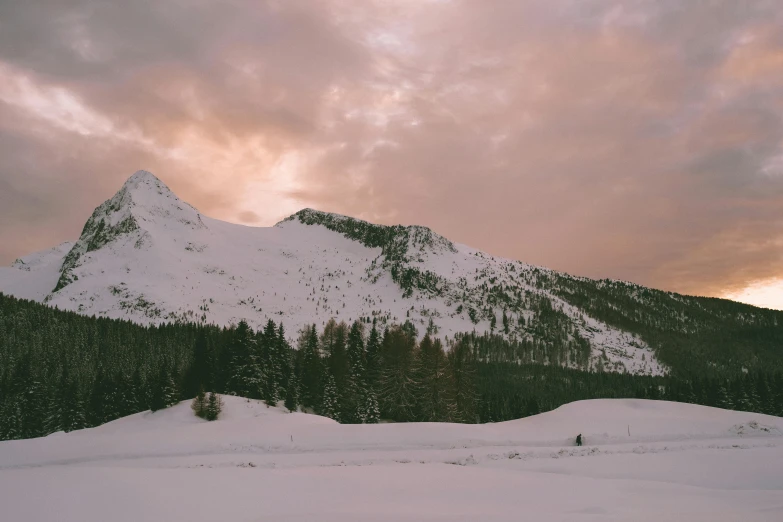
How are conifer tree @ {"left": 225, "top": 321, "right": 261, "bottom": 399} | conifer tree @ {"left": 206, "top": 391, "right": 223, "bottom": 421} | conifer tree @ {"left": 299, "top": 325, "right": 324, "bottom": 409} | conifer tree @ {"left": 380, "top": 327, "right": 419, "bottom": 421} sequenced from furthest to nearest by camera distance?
conifer tree @ {"left": 299, "top": 325, "right": 324, "bottom": 409}
conifer tree @ {"left": 225, "top": 321, "right": 261, "bottom": 399}
conifer tree @ {"left": 380, "top": 327, "right": 419, "bottom": 421}
conifer tree @ {"left": 206, "top": 391, "right": 223, "bottom": 421}

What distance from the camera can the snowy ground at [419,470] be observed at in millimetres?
12945

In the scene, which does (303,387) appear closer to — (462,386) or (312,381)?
(312,381)

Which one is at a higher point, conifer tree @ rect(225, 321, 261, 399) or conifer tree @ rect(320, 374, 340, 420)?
conifer tree @ rect(225, 321, 261, 399)

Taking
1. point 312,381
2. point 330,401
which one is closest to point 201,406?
point 330,401

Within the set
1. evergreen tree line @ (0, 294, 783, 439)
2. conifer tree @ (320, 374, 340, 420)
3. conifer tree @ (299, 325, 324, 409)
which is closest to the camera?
conifer tree @ (320, 374, 340, 420)

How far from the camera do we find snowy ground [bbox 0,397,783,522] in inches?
510

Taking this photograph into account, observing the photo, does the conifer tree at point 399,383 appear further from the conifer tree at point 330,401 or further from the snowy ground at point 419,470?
the snowy ground at point 419,470

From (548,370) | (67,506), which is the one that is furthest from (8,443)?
(548,370)

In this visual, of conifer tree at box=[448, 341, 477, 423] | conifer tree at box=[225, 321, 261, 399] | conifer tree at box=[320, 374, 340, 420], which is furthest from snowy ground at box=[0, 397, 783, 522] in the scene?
conifer tree at box=[448, 341, 477, 423]

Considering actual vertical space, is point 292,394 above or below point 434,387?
below

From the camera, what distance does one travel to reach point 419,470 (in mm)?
20922

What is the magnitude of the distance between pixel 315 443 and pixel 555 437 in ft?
59.9

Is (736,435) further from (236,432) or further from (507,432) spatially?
(236,432)

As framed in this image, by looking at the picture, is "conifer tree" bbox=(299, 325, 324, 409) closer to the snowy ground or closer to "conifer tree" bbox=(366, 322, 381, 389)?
"conifer tree" bbox=(366, 322, 381, 389)
